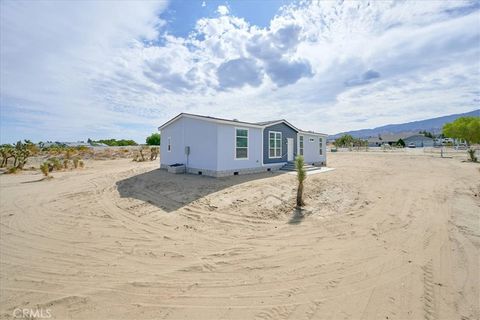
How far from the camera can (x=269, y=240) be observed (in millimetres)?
5930

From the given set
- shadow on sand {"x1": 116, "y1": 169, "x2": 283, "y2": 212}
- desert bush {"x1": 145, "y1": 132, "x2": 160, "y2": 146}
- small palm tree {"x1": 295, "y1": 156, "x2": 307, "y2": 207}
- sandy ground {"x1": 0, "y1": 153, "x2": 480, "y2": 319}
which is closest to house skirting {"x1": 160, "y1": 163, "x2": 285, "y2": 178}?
shadow on sand {"x1": 116, "y1": 169, "x2": 283, "y2": 212}

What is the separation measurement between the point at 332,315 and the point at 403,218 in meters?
5.54

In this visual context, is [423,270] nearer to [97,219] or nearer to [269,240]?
[269,240]

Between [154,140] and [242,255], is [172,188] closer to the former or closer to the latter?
[242,255]

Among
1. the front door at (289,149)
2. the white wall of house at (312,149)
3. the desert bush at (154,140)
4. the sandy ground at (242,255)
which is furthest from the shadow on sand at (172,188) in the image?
the desert bush at (154,140)

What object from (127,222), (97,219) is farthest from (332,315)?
(97,219)

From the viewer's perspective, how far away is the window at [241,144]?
545 inches

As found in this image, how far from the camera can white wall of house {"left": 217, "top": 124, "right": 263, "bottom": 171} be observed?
12.9m

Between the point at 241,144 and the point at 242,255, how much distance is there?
941 cm

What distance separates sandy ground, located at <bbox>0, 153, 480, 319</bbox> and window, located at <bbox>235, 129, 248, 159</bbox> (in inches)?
162

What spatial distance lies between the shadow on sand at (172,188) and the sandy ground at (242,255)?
13 cm

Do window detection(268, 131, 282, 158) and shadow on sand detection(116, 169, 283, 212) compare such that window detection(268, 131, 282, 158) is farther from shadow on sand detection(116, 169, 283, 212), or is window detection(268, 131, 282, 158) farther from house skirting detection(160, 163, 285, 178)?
shadow on sand detection(116, 169, 283, 212)

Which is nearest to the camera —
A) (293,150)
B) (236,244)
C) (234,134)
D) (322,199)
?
(236,244)

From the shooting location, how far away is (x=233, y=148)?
44.5 feet
